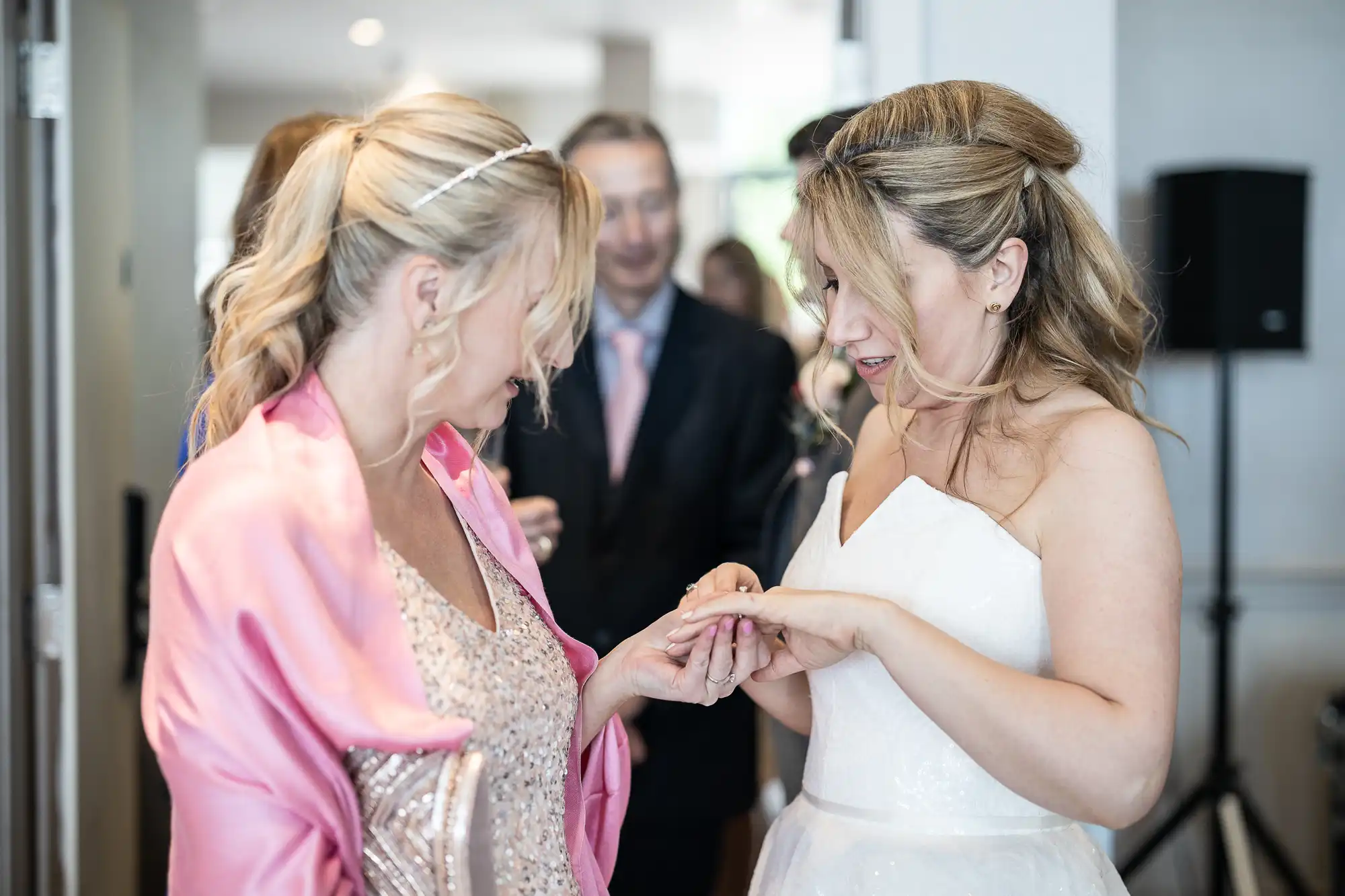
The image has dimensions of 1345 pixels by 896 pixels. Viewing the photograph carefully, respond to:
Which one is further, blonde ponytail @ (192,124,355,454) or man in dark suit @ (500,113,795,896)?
man in dark suit @ (500,113,795,896)

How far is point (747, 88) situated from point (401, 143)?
286 centimetres

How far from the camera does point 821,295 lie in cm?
155

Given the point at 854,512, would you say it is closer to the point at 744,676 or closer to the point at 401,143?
the point at 744,676

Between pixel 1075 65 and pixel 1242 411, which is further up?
pixel 1075 65

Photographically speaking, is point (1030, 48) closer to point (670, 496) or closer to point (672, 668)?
point (670, 496)

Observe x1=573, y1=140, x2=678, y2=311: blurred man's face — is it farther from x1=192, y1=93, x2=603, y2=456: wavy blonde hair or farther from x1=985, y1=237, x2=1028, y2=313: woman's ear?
x1=192, y1=93, x2=603, y2=456: wavy blonde hair

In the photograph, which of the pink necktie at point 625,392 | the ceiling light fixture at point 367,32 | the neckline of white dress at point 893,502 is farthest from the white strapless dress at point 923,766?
the ceiling light fixture at point 367,32

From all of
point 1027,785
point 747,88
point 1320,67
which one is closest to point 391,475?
point 1027,785

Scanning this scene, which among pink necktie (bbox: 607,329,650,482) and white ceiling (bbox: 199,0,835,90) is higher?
white ceiling (bbox: 199,0,835,90)

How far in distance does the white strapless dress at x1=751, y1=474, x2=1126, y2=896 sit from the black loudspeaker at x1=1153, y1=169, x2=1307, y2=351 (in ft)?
7.72

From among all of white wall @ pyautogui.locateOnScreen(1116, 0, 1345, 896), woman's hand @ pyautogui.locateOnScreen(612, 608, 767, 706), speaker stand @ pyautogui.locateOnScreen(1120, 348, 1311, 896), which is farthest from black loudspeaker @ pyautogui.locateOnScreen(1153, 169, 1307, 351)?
woman's hand @ pyautogui.locateOnScreen(612, 608, 767, 706)

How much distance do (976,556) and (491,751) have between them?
1.90ft

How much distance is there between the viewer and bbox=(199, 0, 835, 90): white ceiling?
3955mm

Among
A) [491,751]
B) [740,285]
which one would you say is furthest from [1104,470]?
[740,285]
